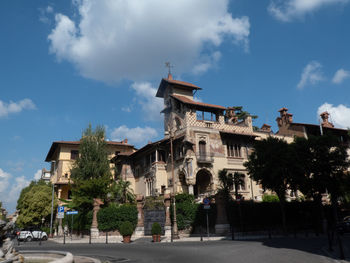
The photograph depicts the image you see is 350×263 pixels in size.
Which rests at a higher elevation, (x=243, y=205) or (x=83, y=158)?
(x=83, y=158)

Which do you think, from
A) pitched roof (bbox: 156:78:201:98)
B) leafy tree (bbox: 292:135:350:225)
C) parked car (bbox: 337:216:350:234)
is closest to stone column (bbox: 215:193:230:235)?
leafy tree (bbox: 292:135:350:225)

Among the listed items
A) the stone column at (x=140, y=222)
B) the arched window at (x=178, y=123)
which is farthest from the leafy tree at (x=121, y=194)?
the arched window at (x=178, y=123)

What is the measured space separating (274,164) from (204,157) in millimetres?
11431

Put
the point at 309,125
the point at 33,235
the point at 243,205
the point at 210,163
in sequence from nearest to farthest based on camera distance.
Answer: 1. the point at 243,205
2. the point at 33,235
3. the point at 210,163
4. the point at 309,125

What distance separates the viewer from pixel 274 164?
27375mm

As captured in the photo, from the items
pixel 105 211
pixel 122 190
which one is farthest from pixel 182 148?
pixel 105 211

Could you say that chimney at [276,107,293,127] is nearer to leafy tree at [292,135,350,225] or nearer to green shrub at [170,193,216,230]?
leafy tree at [292,135,350,225]

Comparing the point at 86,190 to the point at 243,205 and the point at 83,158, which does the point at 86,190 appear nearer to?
the point at 83,158

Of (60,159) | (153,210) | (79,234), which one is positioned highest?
(60,159)

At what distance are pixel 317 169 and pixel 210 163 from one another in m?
13.0

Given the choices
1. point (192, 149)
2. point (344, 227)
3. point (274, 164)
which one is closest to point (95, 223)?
point (192, 149)

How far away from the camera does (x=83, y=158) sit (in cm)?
4031

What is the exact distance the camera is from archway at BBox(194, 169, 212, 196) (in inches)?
1494

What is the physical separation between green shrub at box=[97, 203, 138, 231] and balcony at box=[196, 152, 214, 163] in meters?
10.5
